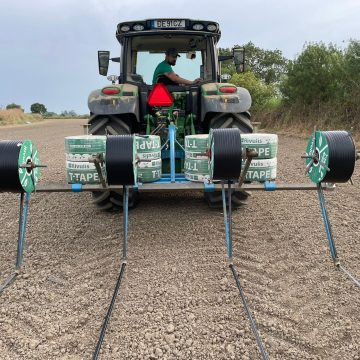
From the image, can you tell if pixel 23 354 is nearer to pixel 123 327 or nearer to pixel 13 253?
pixel 123 327

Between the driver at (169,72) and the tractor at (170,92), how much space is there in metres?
0.10

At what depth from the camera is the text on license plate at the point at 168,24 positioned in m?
4.85

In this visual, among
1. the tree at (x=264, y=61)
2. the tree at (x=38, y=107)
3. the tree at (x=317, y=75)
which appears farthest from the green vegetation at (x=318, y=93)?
the tree at (x=38, y=107)

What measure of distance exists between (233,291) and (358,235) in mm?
1751

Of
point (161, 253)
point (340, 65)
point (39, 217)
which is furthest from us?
point (340, 65)

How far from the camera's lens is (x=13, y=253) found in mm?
3738

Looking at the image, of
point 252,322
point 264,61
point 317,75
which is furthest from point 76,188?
point 264,61

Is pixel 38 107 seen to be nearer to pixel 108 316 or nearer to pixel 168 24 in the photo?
pixel 168 24

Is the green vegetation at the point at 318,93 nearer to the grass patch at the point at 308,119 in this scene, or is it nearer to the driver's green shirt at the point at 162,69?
Result: the grass patch at the point at 308,119

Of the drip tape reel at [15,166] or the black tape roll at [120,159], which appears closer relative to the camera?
the drip tape reel at [15,166]

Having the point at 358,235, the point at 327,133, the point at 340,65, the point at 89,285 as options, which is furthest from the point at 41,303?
the point at 340,65

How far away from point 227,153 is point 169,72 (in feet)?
7.86

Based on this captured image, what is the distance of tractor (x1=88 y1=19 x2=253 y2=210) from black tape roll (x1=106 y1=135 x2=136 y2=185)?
4.31 feet

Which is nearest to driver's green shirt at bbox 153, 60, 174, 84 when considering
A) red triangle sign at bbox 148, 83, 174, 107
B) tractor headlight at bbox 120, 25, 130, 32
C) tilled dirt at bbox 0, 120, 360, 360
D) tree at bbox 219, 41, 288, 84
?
tractor headlight at bbox 120, 25, 130, 32
